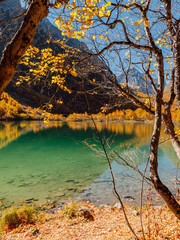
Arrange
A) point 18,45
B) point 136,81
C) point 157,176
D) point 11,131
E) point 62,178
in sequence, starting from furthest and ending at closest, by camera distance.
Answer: point 11,131 → point 62,178 → point 136,81 → point 157,176 → point 18,45

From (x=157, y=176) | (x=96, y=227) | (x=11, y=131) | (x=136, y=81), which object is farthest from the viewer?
(x=11, y=131)

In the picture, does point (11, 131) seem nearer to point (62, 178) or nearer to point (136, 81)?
point (62, 178)

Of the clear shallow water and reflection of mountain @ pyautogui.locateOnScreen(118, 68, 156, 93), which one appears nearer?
reflection of mountain @ pyautogui.locateOnScreen(118, 68, 156, 93)

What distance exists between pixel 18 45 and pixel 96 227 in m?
5.77

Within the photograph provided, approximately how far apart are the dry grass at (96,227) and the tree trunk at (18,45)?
13.5 feet

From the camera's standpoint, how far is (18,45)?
177cm

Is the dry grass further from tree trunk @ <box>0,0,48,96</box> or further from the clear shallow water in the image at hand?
tree trunk @ <box>0,0,48,96</box>

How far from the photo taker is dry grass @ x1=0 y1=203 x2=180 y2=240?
4.02m

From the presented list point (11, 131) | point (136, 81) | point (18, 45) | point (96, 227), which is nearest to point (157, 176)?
point (136, 81)

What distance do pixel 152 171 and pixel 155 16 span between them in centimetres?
348

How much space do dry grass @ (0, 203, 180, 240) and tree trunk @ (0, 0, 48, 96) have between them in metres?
4.11

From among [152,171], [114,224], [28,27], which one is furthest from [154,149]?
[114,224]

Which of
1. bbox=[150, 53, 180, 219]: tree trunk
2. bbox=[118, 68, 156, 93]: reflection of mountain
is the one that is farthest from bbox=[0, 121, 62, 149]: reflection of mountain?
bbox=[150, 53, 180, 219]: tree trunk

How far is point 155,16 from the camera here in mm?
3676
